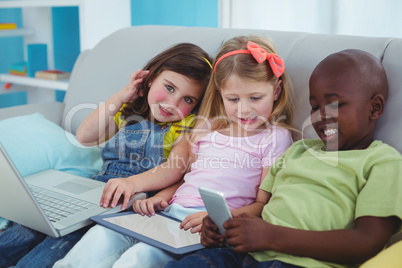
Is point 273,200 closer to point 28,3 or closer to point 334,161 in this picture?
point 334,161

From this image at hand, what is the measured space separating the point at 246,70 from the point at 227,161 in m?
0.26

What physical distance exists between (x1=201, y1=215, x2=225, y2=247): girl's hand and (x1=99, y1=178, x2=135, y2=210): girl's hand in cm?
31

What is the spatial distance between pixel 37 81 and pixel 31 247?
186 cm

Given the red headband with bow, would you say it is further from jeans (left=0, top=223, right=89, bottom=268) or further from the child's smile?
jeans (left=0, top=223, right=89, bottom=268)

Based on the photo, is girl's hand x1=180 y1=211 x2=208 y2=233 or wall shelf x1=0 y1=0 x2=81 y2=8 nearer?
girl's hand x1=180 y1=211 x2=208 y2=233

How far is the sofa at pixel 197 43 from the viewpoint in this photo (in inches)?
44.3

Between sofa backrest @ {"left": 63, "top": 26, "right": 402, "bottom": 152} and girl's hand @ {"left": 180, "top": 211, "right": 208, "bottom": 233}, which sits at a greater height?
sofa backrest @ {"left": 63, "top": 26, "right": 402, "bottom": 152}

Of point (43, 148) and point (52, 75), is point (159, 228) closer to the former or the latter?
point (43, 148)

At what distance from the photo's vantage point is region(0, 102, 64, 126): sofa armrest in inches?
72.1

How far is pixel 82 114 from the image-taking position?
5.92 ft

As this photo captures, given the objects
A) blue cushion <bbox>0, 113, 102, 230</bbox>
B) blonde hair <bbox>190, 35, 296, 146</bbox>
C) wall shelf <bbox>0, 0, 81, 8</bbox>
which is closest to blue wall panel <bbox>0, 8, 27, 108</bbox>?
wall shelf <bbox>0, 0, 81, 8</bbox>

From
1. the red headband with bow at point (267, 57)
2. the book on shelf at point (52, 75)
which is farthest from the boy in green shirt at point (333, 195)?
the book on shelf at point (52, 75)

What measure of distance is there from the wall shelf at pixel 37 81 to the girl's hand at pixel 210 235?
196 cm

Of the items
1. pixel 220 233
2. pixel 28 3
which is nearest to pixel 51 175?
pixel 220 233
